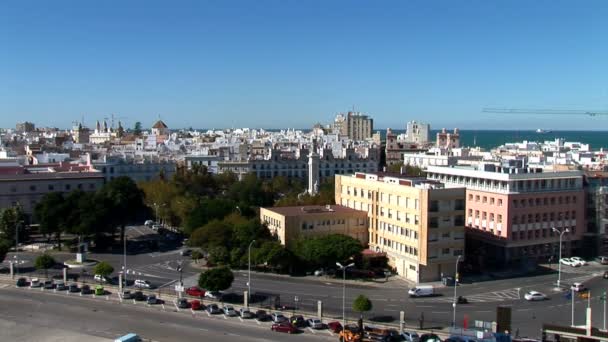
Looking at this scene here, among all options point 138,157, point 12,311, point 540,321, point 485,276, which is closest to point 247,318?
point 12,311

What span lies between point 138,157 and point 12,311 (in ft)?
178

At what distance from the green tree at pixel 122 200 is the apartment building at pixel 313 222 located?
43.1 feet

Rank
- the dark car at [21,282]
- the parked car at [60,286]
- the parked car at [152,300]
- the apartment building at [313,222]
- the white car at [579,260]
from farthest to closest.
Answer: the white car at [579,260] → the apartment building at [313,222] → the dark car at [21,282] → the parked car at [60,286] → the parked car at [152,300]

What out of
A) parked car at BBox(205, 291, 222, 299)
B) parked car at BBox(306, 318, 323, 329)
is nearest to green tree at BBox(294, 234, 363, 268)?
parked car at BBox(205, 291, 222, 299)

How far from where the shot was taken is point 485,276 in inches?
1893

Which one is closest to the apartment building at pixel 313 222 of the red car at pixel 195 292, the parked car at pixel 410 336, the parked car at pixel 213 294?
the parked car at pixel 213 294

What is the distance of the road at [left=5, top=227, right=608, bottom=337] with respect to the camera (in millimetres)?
37500

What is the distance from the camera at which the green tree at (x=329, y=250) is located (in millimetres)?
46156

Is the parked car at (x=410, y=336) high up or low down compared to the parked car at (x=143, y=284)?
up

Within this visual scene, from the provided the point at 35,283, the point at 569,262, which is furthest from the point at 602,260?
the point at 35,283

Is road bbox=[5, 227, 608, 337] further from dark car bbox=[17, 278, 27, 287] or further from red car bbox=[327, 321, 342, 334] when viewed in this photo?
dark car bbox=[17, 278, 27, 287]

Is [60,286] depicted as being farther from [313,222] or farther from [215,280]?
[313,222]

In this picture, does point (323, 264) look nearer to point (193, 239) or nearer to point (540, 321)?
point (193, 239)

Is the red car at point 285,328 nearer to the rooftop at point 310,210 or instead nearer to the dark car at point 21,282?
the rooftop at point 310,210
